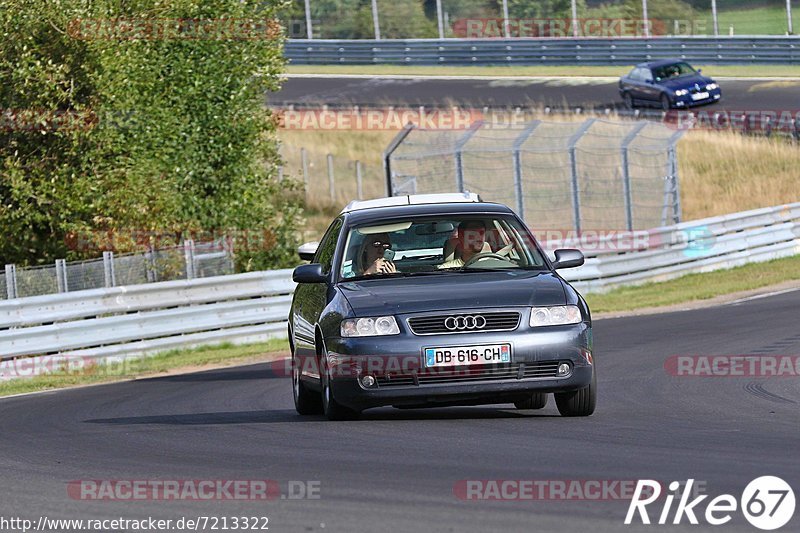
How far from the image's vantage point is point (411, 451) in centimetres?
851

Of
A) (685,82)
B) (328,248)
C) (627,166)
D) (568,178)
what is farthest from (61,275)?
(685,82)

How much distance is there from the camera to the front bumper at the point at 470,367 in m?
9.45

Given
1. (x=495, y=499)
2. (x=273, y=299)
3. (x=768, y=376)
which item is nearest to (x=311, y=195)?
(x=273, y=299)

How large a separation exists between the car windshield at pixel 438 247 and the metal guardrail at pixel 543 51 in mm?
39701

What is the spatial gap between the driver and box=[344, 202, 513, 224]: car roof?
13 cm

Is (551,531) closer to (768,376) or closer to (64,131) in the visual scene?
(768,376)

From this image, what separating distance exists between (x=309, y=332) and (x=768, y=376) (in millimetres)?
4155

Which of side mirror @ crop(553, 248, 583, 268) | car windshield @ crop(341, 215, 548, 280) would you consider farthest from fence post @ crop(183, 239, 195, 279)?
side mirror @ crop(553, 248, 583, 268)

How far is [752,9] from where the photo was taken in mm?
49188

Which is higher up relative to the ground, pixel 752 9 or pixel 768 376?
pixel 752 9

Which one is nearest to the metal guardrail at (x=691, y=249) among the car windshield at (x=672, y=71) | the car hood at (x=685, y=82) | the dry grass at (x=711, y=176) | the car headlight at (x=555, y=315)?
the dry grass at (x=711, y=176)

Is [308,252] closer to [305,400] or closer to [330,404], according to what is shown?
[305,400]

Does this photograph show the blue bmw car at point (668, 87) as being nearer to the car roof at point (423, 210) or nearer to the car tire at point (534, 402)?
the car roof at point (423, 210)

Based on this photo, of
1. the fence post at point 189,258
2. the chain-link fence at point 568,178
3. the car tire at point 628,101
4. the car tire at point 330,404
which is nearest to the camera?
the car tire at point 330,404
